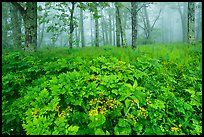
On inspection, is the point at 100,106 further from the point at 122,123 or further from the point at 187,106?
the point at 187,106

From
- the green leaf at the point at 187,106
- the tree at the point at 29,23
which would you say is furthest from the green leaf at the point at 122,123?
the tree at the point at 29,23


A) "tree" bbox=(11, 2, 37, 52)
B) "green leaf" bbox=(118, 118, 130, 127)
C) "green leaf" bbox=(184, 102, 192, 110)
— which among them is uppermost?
"tree" bbox=(11, 2, 37, 52)

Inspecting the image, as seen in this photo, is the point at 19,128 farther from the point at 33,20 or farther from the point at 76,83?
the point at 33,20

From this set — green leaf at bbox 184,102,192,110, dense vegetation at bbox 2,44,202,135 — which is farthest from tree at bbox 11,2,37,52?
green leaf at bbox 184,102,192,110

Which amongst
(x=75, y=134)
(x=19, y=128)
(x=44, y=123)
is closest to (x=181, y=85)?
(x=75, y=134)

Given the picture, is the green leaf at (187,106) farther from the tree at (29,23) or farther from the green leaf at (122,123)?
the tree at (29,23)

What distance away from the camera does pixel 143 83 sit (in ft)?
14.5

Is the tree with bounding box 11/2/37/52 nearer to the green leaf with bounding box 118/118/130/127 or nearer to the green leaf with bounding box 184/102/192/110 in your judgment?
the green leaf with bounding box 118/118/130/127

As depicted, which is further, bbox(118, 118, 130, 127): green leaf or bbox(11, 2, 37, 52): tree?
bbox(11, 2, 37, 52): tree

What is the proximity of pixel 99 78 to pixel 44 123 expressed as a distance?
1491mm

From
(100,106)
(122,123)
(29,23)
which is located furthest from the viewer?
(29,23)

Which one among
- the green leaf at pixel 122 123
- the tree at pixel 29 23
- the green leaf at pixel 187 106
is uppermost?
the tree at pixel 29 23

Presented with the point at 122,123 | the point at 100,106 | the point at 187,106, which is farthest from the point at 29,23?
the point at 187,106

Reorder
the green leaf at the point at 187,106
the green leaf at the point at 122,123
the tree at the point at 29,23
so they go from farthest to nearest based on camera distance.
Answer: the tree at the point at 29,23 < the green leaf at the point at 187,106 < the green leaf at the point at 122,123
